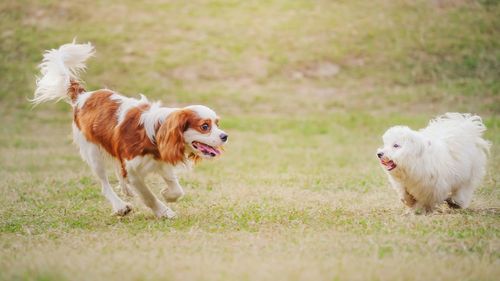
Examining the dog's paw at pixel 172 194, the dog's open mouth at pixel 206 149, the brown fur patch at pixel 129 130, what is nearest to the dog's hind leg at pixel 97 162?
the brown fur patch at pixel 129 130

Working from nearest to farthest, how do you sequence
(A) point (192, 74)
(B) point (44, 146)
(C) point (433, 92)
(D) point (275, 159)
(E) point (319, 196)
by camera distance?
1. (E) point (319, 196)
2. (D) point (275, 159)
3. (B) point (44, 146)
4. (C) point (433, 92)
5. (A) point (192, 74)

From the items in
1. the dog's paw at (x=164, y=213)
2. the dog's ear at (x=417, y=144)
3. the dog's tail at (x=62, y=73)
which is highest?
the dog's tail at (x=62, y=73)

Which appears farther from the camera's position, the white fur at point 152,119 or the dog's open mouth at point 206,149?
the white fur at point 152,119

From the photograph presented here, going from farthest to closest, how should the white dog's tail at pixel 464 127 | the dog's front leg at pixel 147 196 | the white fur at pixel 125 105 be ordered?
the white dog's tail at pixel 464 127 < the white fur at pixel 125 105 < the dog's front leg at pixel 147 196

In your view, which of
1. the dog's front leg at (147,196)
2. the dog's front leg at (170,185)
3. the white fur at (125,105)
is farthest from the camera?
the white fur at (125,105)

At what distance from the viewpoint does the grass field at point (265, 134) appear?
6.04 m

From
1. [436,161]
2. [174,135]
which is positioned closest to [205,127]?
[174,135]

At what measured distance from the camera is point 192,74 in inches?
931

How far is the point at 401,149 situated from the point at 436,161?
1.67 ft

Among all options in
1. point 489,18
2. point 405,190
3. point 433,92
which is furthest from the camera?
point 489,18

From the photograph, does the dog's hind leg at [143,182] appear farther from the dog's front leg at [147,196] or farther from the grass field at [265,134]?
the grass field at [265,134]

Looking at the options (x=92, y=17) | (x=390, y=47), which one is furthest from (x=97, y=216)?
(x=92, y=17)

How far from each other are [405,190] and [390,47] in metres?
16.7

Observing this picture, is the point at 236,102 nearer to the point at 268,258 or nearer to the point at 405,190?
the point at 405,190
